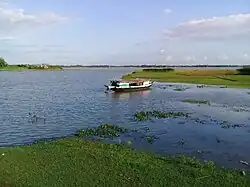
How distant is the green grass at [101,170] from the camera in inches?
565

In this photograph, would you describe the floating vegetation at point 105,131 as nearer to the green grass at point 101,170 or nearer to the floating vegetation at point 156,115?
the floating vegetation at point 156,115

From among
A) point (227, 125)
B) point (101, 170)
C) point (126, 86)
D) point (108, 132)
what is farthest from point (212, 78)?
point (101, 170)

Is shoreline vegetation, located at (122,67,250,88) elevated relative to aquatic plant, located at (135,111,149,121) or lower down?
elevated

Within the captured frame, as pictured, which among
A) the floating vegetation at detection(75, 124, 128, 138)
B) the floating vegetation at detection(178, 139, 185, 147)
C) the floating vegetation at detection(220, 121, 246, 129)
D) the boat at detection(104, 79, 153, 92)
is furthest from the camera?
the boat at detection(104, 79, 153, 92)

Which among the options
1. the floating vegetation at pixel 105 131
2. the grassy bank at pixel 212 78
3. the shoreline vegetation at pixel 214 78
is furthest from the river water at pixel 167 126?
the shoreline vegetation at pixel 214 78

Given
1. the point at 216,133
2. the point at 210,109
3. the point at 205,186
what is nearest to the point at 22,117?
the point at 216,133

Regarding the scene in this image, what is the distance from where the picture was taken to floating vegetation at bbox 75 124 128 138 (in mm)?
26172

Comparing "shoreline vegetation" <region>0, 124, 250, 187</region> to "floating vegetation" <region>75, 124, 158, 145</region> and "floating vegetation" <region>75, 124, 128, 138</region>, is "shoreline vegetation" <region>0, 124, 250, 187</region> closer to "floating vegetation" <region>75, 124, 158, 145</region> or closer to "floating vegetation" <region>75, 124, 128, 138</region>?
"floating vegetation" <region>75, 124, 158, 145</region>

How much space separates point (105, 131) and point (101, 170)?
11841mm

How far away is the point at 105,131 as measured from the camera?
90.1 ft

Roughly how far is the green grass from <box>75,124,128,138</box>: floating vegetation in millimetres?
6700

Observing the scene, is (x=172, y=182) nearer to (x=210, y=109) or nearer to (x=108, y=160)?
(x=108, y=160)

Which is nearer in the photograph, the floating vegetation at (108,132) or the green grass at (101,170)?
the green grass at (101,170)

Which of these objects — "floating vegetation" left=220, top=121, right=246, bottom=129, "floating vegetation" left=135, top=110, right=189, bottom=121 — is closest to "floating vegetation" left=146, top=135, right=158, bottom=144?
"floating vegetation" left=135, top=110, right=189, bottom=121
